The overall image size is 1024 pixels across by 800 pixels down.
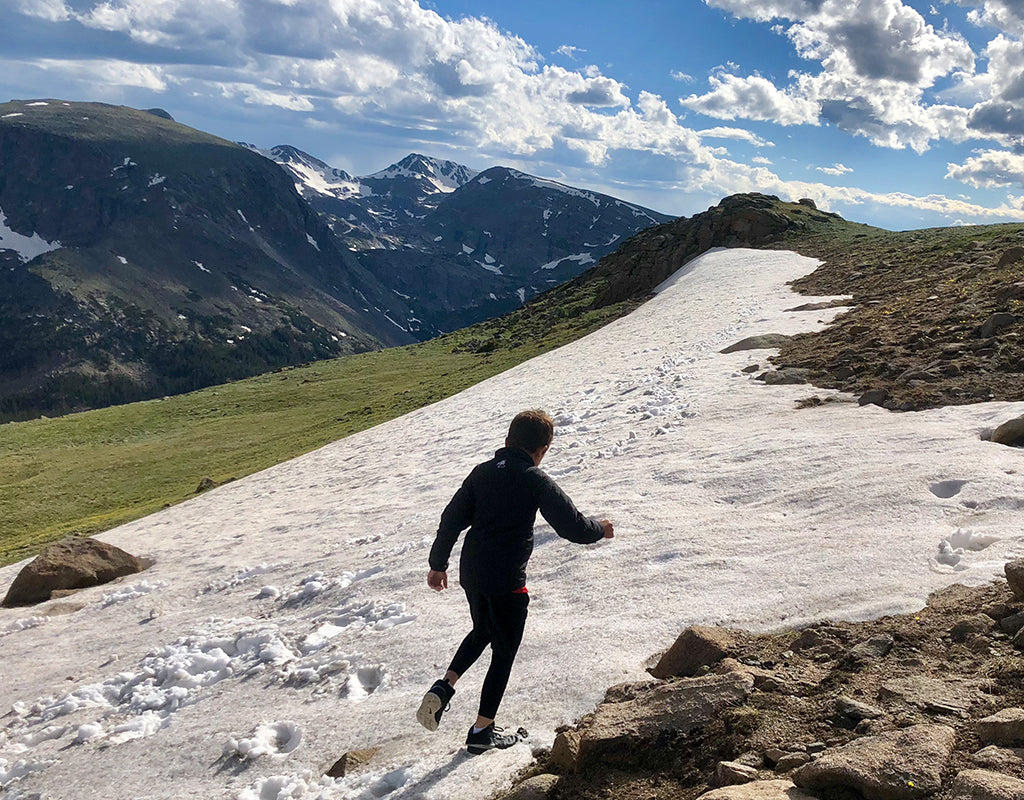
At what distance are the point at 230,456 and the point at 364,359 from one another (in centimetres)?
3758

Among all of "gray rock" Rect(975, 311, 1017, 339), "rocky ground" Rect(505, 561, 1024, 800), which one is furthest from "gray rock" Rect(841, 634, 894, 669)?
"gray rock" Rect(975, 311, 1017, 339)

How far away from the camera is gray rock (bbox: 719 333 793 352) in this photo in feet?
83.6

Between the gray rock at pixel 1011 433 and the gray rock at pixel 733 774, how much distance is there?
32.2 feet

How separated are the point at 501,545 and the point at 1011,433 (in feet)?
33.4

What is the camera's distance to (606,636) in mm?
9211

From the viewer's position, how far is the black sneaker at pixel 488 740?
718 cm

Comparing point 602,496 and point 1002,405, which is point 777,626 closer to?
point 602,496

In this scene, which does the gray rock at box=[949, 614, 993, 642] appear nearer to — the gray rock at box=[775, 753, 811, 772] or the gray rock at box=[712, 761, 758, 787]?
the gray rock at box=[775, 753, 811, 772]

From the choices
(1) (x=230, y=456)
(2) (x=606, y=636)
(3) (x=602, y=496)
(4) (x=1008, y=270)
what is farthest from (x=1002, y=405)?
(1) (x=230, y=456)

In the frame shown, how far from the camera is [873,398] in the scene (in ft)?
54.2

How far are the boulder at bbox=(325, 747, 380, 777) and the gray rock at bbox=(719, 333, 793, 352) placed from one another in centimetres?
2110

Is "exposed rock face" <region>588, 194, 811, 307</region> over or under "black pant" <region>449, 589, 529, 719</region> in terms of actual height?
over

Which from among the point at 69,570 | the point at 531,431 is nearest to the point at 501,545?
the point at 531,431

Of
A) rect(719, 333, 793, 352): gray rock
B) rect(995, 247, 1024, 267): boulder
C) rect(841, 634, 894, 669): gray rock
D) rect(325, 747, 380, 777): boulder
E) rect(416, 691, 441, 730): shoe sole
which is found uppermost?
rect(995, 247, 1024, 267): boulder
